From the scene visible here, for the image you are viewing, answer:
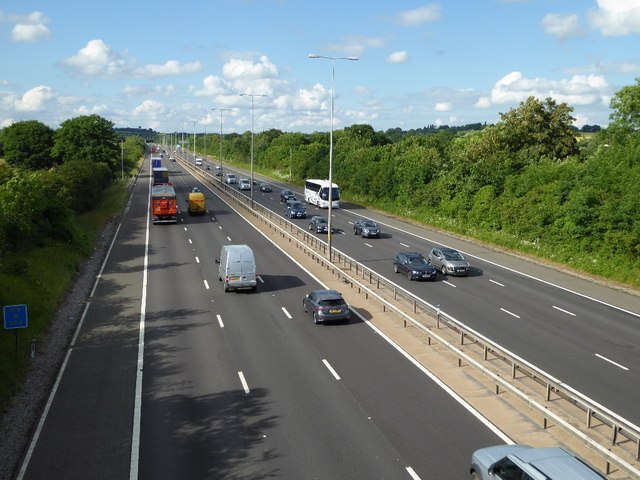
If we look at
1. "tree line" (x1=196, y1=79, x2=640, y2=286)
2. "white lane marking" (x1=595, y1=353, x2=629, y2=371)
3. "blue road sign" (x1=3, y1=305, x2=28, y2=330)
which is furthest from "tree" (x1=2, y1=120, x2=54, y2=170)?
"white lane marking" (x1=595, y1=353, x2=629, y2=371)

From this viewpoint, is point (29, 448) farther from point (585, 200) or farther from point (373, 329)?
point (585, 200)

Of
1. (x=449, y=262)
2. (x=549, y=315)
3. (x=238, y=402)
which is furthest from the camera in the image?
(x=449, y=262)

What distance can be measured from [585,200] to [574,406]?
27.5 m

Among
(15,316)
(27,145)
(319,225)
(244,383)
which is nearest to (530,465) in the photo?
(244,383)

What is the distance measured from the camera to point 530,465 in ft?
34.6

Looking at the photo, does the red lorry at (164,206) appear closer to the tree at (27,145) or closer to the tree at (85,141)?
the tree at (85,141)

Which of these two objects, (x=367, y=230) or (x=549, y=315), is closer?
(x=549, y=315)

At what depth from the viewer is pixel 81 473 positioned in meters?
13.8

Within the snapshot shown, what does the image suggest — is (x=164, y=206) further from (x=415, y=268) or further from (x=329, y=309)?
(x=329, y=309)

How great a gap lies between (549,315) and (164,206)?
130 ft

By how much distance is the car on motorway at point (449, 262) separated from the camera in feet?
121

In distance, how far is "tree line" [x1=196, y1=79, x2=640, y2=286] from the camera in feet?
129

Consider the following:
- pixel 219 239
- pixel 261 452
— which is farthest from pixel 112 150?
pixel 261 452

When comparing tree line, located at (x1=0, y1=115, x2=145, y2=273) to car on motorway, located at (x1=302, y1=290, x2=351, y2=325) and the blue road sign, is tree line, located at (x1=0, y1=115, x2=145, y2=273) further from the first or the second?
car on motorway, located at (x1=302, y1=290, x2=351, y2=325)
